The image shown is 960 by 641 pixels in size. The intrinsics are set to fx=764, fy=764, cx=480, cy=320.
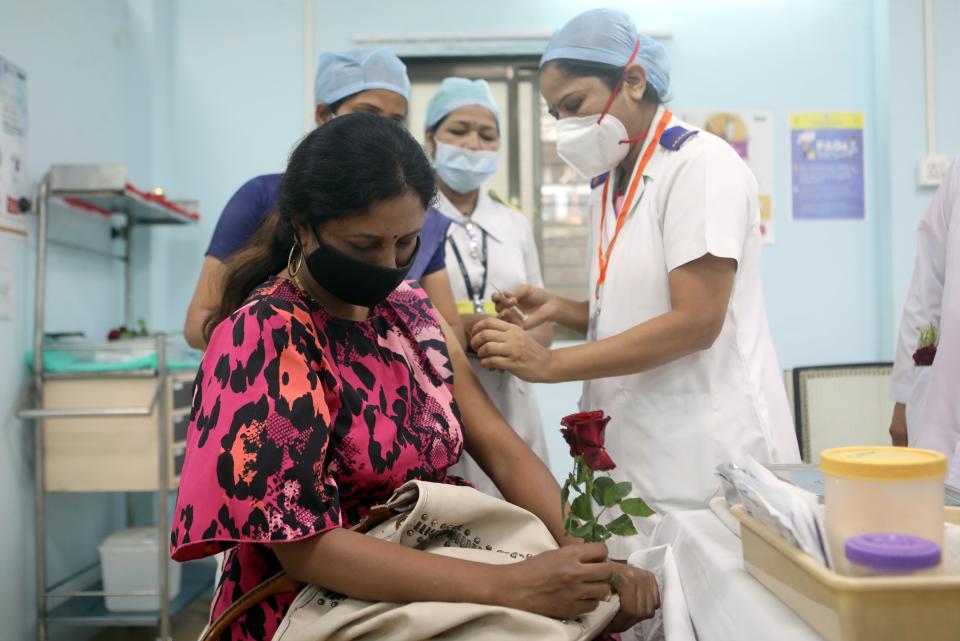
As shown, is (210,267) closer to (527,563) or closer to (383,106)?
(383,106)

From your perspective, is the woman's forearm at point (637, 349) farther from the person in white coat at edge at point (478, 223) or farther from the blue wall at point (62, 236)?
the blue wall at point (62, 236)

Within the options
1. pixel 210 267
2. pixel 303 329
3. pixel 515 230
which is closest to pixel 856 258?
pixel 515 230

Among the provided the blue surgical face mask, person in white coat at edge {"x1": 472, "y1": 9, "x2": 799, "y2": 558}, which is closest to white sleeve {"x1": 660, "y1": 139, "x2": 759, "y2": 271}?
person in white coat at edge {"x1": 472, "y1": 9, "x2": 799, "y2": 558}

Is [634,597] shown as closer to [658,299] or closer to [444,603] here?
[444,603]

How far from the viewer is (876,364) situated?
9.00 ft

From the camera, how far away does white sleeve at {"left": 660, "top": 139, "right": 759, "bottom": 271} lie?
52.5 inches

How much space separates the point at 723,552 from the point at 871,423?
7.02 feet

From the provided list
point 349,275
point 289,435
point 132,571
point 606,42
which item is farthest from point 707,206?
point 132,571

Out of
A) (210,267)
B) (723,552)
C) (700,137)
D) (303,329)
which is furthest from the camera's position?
(210,267)

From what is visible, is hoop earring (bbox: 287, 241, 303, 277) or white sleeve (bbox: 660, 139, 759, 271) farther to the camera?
white sleeve (bbox: 660, 139, 759, 271)

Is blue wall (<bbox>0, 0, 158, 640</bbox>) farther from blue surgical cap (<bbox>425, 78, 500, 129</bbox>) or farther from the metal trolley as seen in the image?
blue surgical cap (<bbox>425, 78, 500, 129</bbox>)

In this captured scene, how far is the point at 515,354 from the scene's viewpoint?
1358 millimetres

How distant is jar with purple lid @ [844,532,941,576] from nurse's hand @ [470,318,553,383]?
2.71 ft

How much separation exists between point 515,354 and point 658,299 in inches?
12.1
